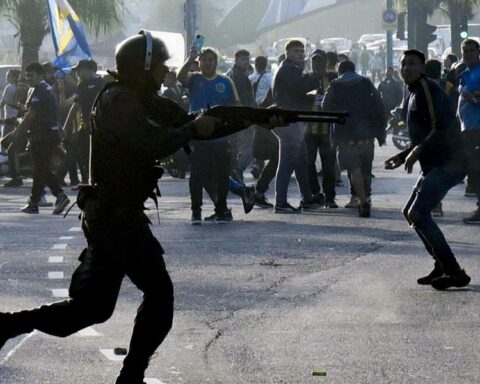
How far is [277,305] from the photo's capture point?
1080cm

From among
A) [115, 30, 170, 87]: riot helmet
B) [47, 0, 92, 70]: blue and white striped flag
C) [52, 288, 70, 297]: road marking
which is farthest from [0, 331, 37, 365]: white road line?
[47, 0, 92, 70]: blue and white striped flag

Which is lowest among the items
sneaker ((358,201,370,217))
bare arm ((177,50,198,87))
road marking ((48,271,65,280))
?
sneaker ((358,201,370,217))

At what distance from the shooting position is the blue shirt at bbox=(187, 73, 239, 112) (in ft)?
56.1

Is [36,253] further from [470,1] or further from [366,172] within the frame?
[470,1]

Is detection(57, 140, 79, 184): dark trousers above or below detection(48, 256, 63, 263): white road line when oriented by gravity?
below

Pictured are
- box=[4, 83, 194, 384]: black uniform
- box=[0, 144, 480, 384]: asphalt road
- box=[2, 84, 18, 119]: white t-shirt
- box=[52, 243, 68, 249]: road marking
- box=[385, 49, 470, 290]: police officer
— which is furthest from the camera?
box=[2, 84, 18, 119]: white t-shirt

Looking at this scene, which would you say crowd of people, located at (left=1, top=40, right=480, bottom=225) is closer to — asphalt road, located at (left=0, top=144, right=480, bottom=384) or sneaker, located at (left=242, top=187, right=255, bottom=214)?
sneaker, located at (left=242, top=187, right=255, bottom=214)

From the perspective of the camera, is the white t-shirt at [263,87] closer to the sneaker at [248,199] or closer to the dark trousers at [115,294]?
the sneaker at [248,199]

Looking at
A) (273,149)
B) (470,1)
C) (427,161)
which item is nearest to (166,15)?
(470,1)

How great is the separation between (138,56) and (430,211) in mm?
4865

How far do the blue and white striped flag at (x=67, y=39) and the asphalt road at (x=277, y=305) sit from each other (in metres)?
9.65

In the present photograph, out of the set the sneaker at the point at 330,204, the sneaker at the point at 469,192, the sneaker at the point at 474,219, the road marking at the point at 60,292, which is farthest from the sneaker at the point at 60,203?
the road marking at the point at 60,292

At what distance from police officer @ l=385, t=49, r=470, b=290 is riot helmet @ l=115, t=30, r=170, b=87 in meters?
4.51

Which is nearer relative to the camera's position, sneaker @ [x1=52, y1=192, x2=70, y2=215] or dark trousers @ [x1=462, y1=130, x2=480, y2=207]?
dark trousers @ [x1=462, y1=130, x2=480, y2=207]
